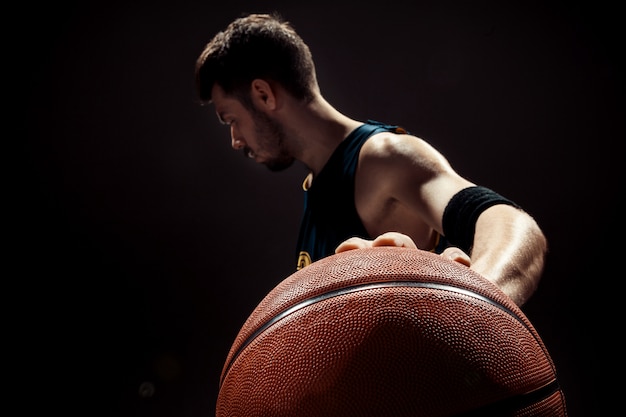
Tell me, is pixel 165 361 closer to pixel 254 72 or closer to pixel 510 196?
pixel 254 72

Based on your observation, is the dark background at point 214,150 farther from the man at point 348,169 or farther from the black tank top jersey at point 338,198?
the black tank top jersey at point 338,198

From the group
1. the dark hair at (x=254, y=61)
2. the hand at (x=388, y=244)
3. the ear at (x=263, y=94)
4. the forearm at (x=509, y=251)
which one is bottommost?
the forearm at (x=509, y=251)

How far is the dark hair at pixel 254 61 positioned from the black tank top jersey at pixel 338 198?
22cm

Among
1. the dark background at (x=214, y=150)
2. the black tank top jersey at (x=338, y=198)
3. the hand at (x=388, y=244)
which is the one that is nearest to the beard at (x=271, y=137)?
the black tank top jersey at (x=338, y=198)

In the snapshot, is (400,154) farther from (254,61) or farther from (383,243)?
(254,61)

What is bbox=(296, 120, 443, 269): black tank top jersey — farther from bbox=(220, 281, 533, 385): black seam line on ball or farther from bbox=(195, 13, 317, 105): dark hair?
A: bbox=(220, 281, 533, 385): black seam line on ball

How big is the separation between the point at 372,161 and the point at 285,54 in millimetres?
461

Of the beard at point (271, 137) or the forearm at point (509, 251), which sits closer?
the forearm at point (509, 251)

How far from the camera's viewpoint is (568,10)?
2316mm

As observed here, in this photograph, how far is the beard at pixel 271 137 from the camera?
48.4 inches

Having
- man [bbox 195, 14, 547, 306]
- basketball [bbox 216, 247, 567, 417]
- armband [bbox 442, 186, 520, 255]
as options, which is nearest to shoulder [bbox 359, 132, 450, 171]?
man [bbox 195, 14, 547, 306]

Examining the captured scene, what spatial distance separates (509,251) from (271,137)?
0.78m

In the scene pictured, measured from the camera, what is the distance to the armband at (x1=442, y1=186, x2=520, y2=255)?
690mm

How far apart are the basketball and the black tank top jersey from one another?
606 mm
